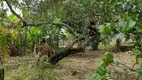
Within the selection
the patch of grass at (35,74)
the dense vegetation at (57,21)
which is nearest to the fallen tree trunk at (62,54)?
the dense vegetation at (57,21)

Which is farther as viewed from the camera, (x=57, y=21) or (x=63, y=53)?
(x=57, y=21)

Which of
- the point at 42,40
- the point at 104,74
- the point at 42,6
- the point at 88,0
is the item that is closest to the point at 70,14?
the point at 42,6

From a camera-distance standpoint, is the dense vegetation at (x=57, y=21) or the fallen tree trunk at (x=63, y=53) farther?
the fallen tree trunk at (x=63, y=53)

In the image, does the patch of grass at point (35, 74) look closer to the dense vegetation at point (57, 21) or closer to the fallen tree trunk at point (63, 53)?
the dense vegetation at point (57, 21)

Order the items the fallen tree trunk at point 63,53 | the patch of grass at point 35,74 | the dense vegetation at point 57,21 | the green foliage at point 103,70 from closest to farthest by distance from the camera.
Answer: the green foliage at point 103,70
the dense vegetation at point 57,21
the patch of grass at point 35,74
the fallen tree trunk at point 63,53

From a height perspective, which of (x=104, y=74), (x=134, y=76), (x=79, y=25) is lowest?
(x=134, y=76)

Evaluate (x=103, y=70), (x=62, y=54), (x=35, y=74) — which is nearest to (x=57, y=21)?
(x=62, y=54)

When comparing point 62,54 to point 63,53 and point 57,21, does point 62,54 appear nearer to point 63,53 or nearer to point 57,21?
point 63,53

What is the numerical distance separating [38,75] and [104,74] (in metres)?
2.44

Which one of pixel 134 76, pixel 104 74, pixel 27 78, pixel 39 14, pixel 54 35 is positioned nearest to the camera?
pixel 104 74

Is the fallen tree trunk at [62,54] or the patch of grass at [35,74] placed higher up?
the fallen tree trunk at [62,54]

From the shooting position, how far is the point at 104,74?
5.76ft

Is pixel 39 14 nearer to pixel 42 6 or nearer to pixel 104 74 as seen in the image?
pixel 42 6

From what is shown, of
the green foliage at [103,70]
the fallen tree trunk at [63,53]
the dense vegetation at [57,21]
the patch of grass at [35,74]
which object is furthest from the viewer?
the fallen tree trunk at [63,53]
